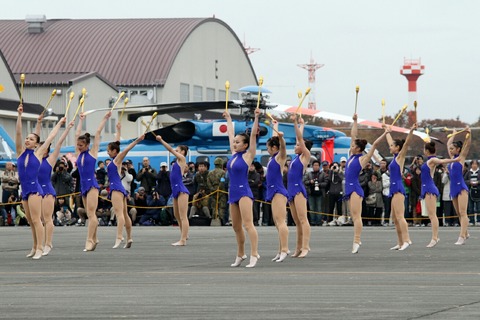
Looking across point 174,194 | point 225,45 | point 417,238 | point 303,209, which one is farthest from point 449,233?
point 225,45

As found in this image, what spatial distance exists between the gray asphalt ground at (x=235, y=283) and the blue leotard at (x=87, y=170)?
4.04 feet

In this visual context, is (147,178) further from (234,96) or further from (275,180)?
(234,96)

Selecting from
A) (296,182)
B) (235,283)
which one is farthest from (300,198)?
(235,283)

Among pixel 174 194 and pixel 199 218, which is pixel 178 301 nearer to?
pixel 174 194

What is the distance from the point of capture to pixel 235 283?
14.2 metres

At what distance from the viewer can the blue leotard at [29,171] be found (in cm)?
1912

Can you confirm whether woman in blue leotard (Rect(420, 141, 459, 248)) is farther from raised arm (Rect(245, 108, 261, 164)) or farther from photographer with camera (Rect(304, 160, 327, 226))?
photographer with camera (Rect(304, 160, 327, 226))

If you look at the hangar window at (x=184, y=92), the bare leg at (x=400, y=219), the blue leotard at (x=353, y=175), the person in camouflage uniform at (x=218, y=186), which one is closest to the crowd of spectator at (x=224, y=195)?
the person in camouflage uniform at (x=218, y=186)

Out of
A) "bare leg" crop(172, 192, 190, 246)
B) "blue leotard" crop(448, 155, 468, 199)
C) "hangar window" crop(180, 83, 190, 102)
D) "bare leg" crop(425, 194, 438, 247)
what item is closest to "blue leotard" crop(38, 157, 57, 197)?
"bare leg" crop(172, 192, 190, 246)

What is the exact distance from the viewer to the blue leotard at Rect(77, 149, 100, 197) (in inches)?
828

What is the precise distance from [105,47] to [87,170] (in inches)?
2275

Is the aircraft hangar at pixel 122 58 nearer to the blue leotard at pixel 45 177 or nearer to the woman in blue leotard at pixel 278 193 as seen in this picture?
the blue leotard at pixel 45 177

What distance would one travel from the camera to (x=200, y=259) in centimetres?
1897

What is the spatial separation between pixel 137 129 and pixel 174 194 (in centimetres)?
4436
